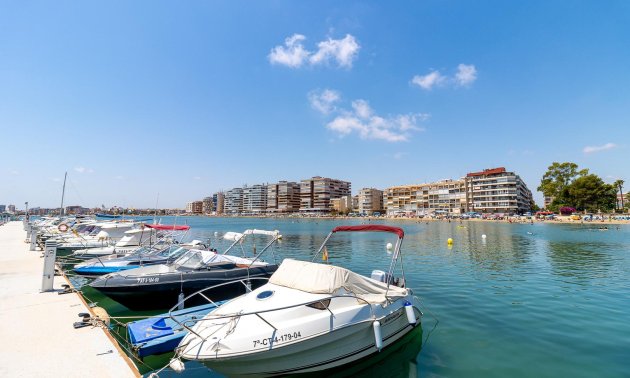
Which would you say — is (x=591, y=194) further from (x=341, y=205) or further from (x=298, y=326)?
(x=298, y=326)

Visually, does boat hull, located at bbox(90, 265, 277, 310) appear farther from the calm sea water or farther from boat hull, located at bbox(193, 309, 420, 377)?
boat hull, located at bbox(193, 309, 420, 377)

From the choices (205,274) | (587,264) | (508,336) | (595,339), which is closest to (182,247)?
(205,274)

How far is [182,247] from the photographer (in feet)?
58.4

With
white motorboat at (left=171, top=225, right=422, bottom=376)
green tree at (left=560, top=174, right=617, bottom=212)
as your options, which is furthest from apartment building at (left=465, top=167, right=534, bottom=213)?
white motorboat at (left=171, top=225, right=422, bottom=376)

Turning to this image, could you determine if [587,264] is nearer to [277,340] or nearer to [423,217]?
[277,340]

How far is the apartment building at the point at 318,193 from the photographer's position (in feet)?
607

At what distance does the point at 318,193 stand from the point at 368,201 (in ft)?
105

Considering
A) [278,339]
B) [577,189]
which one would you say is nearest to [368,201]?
[577,189]

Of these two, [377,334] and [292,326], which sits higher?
[292,326]

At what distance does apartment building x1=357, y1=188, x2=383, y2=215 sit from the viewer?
568 ft

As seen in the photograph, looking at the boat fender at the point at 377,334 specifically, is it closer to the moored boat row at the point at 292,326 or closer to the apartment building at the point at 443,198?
the moored boat row at the point at 292,326

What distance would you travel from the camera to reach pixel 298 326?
655 cm

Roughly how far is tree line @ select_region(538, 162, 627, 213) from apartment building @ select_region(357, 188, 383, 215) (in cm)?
7878

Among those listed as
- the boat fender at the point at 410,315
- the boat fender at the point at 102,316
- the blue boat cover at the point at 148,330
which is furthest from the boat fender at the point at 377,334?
the boat fender at the point at 102,316
